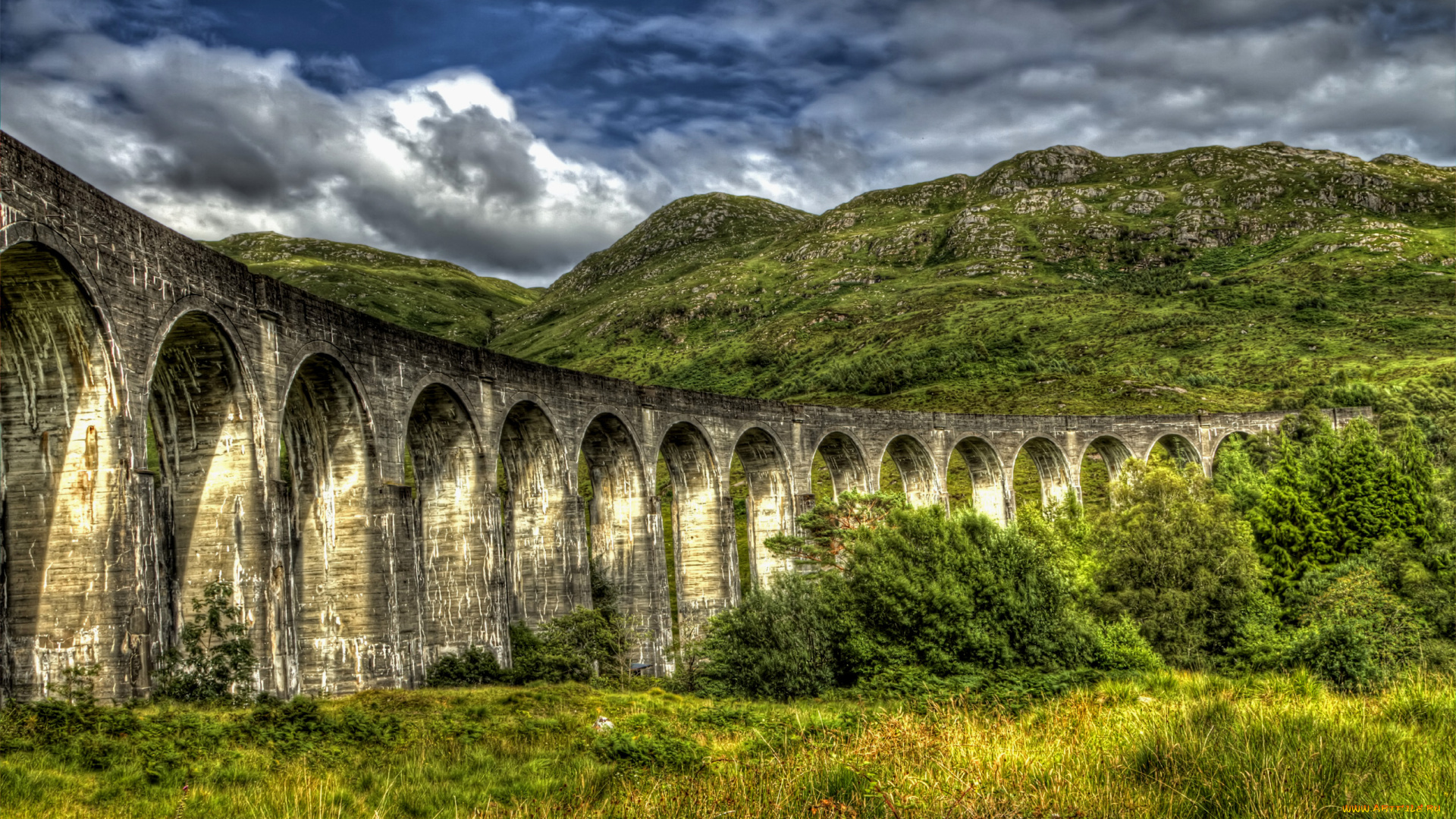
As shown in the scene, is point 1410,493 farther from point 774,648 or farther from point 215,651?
point 215,651

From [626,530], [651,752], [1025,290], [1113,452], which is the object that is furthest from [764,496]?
[1025,290]

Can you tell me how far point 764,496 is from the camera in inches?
1426

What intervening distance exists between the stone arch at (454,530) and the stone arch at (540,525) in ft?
8.17

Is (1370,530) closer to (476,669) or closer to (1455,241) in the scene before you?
(476,669)

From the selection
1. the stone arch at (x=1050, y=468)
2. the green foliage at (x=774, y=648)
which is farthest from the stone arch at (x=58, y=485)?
the stone arch at (x=1050, y=468)

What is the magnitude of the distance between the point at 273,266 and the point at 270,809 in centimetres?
15603

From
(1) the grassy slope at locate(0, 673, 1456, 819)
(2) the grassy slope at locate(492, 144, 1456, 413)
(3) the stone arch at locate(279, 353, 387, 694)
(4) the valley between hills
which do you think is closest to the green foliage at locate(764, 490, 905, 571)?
(3) the stone arch at locate(279, 353, 387, 694)

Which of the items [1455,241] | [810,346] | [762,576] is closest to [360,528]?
[762,576]

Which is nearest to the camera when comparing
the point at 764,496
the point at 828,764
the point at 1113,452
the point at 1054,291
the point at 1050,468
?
the point at 828,764

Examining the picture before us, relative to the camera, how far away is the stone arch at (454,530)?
73.8 ft

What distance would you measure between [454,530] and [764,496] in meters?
15.5

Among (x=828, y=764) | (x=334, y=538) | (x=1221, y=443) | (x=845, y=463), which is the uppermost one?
(x=845, y=463)

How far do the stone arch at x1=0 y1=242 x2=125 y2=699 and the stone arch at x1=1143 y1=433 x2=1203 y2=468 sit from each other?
49.7 m

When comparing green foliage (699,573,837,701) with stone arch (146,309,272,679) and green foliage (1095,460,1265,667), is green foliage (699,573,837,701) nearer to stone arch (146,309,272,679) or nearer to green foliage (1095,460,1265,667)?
stone arch (146,309,272,679)
